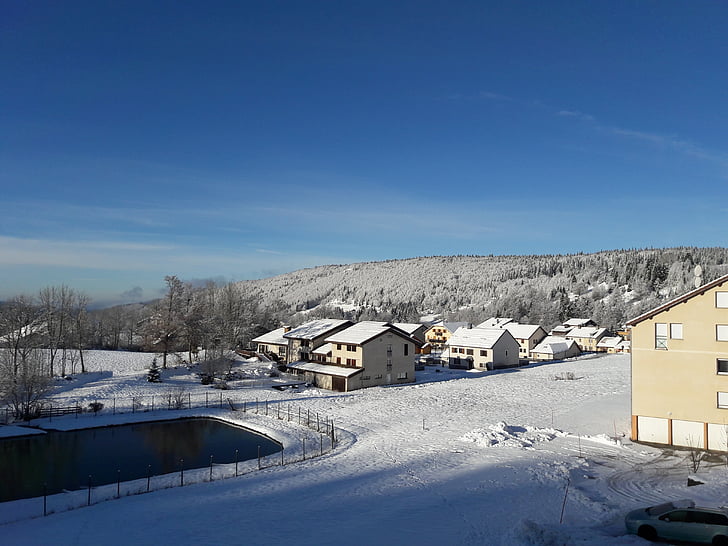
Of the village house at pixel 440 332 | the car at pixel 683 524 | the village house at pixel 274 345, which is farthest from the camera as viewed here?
the village house at pixel 440 332

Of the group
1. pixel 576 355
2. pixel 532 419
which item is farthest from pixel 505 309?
pixel 532 419

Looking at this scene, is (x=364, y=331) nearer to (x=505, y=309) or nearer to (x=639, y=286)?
(x=505, y=309)

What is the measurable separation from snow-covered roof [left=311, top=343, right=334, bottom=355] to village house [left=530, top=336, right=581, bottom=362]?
4793 cm

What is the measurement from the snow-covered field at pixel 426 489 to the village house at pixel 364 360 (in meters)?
11.2

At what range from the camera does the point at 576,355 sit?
9512 centimetres

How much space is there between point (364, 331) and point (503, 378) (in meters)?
17.5

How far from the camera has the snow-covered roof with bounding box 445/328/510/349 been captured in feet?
234

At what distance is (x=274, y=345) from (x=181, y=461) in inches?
1775

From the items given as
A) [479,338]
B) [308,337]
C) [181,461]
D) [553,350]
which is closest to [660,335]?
[181,461]

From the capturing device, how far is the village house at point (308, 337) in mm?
61500

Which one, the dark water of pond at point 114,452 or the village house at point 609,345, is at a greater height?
the dark water of pond at point 114,452

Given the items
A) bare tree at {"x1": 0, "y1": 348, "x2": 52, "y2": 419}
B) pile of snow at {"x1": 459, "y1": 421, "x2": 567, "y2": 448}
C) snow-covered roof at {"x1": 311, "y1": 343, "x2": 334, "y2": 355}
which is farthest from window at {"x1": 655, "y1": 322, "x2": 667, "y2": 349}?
bare tree at {"x1": 0, "y1": 348, "x2": 52, "y2": 419}

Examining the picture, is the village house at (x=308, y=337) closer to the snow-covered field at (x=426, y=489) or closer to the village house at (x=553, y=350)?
the snow-covered field at (x=426, y=489)

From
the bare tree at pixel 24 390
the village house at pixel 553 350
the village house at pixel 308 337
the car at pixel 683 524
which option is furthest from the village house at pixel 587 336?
the car at pixel 683 524
